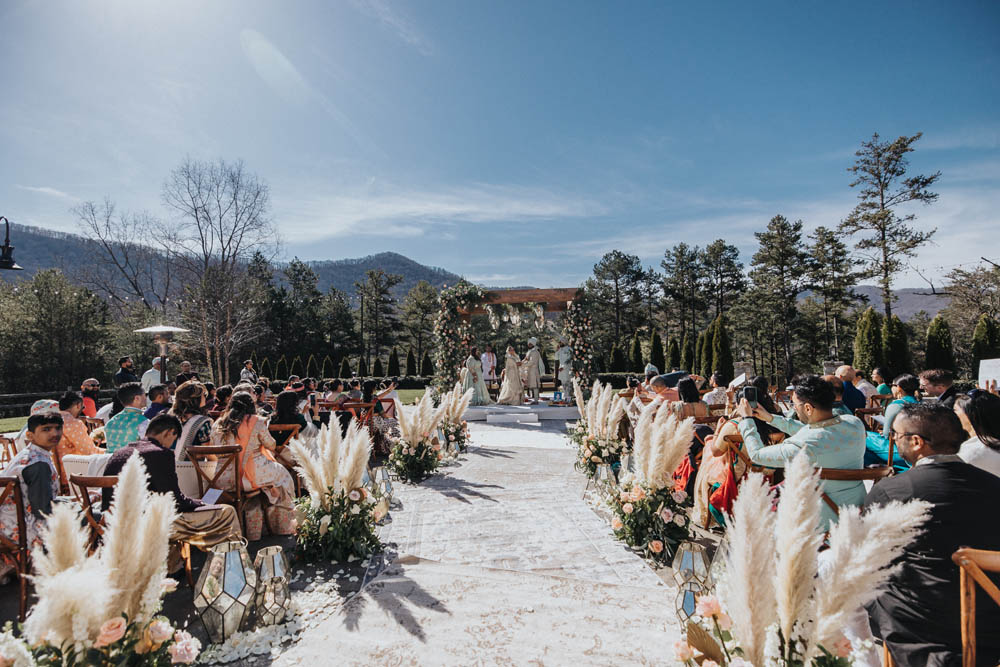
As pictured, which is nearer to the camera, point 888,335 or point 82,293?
point 888,335

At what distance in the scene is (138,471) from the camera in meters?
1.62

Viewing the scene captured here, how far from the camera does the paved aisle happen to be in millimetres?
2650

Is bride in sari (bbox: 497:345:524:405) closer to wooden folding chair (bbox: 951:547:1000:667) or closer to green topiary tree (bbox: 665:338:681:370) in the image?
wooden folding chair (bbox: 951:547:1000:667)

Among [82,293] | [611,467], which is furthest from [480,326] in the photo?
[611,467]

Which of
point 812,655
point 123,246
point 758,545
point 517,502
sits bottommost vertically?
point 517,502

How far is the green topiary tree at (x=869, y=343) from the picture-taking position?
18250 millimetres

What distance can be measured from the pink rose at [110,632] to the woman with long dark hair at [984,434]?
3.93m

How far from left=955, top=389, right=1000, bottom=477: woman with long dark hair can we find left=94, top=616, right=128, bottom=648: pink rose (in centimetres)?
393

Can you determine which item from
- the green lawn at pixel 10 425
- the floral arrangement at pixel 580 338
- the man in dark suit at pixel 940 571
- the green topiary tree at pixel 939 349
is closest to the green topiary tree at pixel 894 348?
the green topiary tree at pixel 939 349

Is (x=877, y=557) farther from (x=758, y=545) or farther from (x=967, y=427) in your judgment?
(x=967, y=427)

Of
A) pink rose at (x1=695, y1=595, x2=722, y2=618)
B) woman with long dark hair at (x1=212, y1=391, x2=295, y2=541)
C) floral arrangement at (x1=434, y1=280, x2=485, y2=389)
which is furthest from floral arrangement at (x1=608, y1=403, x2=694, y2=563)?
floral arrangement at (x1=434, y1=280, x2=485, y2=389)

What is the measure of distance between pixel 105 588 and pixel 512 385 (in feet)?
43.9

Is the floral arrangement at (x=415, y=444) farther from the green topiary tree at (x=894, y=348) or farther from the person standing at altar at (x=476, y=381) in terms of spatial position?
the green topiary tree at (x=894, y=348)

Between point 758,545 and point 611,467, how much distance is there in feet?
15.1
